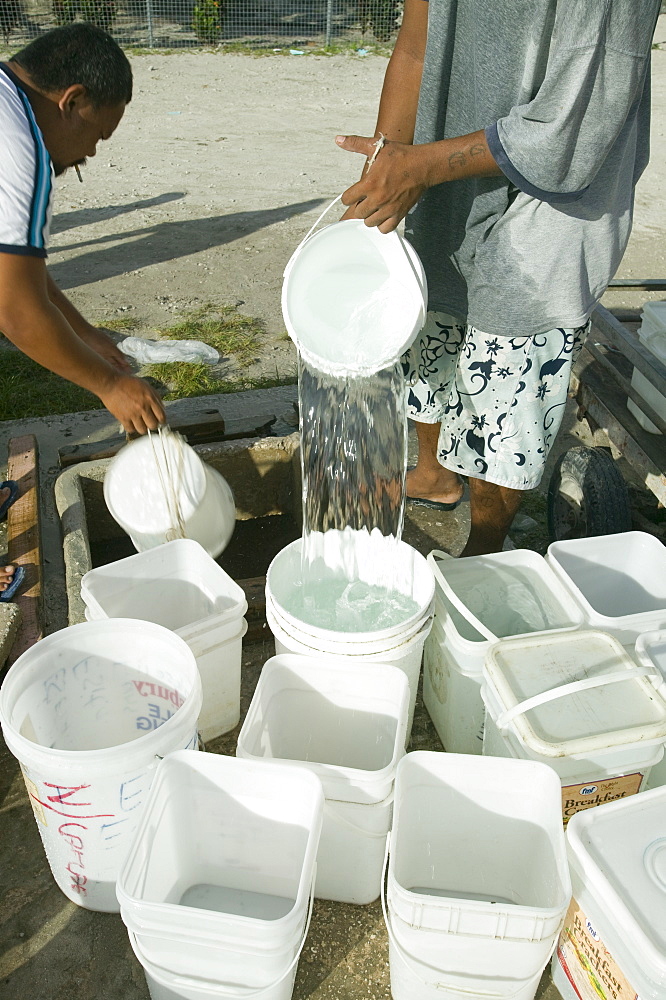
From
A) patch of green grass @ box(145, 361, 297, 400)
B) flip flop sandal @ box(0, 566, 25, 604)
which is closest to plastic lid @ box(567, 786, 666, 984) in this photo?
flip flop sandal @ box(0, 566, 25, 604)

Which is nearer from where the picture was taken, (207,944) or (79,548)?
(207,944)

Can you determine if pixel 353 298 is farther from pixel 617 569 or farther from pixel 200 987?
pixel 200 987

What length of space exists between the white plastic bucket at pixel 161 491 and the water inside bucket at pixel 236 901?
1081 millimetres

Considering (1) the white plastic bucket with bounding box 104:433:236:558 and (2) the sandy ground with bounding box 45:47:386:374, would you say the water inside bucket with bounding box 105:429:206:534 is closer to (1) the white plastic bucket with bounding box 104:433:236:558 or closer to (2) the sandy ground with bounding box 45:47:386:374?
(1) the white plastic bucket with bounding box 104:433:236:558

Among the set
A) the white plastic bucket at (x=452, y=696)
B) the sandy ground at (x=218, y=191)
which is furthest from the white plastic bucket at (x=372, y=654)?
the sandy ground at (x=218, y=191)

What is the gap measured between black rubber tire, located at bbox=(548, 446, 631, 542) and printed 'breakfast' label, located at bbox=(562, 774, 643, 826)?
3.79 feet

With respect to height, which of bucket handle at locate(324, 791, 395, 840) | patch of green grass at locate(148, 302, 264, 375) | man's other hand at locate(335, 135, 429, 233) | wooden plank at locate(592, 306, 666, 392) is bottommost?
patch of green grass at locate(148, 302, 264, 375)

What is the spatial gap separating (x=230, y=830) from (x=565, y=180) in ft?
6.14

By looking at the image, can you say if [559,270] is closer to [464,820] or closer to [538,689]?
[538,689]

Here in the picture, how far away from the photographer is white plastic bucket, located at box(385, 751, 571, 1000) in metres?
1.66

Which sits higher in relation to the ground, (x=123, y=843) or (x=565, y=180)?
(x=565, y=180)

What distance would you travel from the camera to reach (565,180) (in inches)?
88.5

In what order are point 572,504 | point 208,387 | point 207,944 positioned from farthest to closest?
point 208,387 < point 572,504 < point 207,944

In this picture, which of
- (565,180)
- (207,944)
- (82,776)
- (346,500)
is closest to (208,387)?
(346,500)
